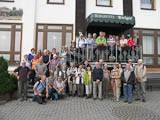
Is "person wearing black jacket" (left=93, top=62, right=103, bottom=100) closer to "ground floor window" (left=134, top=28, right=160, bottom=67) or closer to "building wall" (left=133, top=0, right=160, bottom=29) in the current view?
"ground floor window" (left=134, top=28, right=160, bottom=67)

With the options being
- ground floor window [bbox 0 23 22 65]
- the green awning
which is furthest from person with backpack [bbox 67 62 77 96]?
ground floor window [bbox 0 23 22 65]

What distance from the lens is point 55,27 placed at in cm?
1110

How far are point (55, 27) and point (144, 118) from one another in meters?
8.70

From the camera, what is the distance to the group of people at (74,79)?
6.80 m

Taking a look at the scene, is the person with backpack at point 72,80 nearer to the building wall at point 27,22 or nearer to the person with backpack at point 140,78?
the person with backpack at point 140,78

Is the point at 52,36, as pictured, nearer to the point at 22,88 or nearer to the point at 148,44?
the point at 22,88

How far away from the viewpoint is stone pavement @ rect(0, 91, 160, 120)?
16.0 feet

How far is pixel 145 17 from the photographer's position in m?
11.9

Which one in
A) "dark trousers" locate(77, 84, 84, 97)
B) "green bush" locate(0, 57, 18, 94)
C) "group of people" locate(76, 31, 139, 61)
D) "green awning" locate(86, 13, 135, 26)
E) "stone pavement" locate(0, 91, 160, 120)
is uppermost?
"green awning" locate(86, 13, 135, 26)

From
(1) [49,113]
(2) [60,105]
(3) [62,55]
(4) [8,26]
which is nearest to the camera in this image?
(1) [49,113]

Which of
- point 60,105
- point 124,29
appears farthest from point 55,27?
→ point 60,105

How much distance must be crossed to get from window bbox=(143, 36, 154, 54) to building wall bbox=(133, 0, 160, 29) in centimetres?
95

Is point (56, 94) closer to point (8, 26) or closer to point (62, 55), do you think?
point (62, 55)

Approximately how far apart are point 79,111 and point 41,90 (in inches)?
86.9
